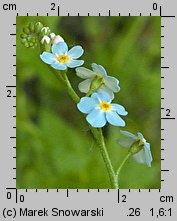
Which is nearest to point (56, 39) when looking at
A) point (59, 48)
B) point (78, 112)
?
point (59, 48)

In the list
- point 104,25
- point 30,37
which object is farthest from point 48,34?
point 104,25

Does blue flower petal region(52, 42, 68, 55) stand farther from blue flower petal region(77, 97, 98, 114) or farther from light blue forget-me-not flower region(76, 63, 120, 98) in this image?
blue flower petal region(77, 97, 98, 114)

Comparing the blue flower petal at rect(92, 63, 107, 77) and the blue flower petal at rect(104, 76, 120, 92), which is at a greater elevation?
the blue flower petal at rect(92, 63, 107, 77)

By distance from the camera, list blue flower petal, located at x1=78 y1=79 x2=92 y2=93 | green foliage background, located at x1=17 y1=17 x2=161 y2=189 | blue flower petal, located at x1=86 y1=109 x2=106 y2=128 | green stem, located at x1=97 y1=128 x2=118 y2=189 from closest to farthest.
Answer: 1. blue flower petal, located at x1=86 y1=109 x2=106 y2=128
2. green stem, located at x1=97 y1=128 x2=118 y2=189
3. blue flower petal, located at x1=78 y1=79 x2=92 y2=93
4. green foliage background, located at x1=17 y1=17 x2=161 y2=189

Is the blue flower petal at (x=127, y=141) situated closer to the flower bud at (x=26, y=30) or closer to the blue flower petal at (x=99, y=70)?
the blue flower petal at (x=99, y=70)

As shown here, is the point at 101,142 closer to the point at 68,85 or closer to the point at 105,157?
the point at 105,157

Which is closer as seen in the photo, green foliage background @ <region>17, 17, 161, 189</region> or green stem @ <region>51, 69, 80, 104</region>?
green stem @ <region>51, 69, 80, 104</region>

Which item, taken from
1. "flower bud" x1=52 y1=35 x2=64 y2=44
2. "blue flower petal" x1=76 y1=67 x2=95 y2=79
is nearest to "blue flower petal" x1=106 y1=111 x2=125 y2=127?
"blue flower petal" x1=76 y1=67 x2=95 y2=79
